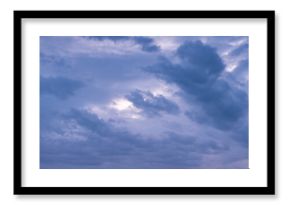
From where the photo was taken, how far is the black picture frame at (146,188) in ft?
7.10

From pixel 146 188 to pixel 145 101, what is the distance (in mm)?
384

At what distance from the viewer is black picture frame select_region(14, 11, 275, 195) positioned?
216 centimetres

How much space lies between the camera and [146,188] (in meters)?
2.17

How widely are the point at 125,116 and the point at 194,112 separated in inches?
12.2

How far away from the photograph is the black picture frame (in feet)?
0.32

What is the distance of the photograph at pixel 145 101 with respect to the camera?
2.21 meters

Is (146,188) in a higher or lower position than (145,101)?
lower

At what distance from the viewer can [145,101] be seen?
2.23 m

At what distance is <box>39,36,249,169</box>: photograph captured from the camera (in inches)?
86.8

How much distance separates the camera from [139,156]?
7.22ft

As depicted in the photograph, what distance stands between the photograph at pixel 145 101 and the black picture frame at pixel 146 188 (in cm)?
10
